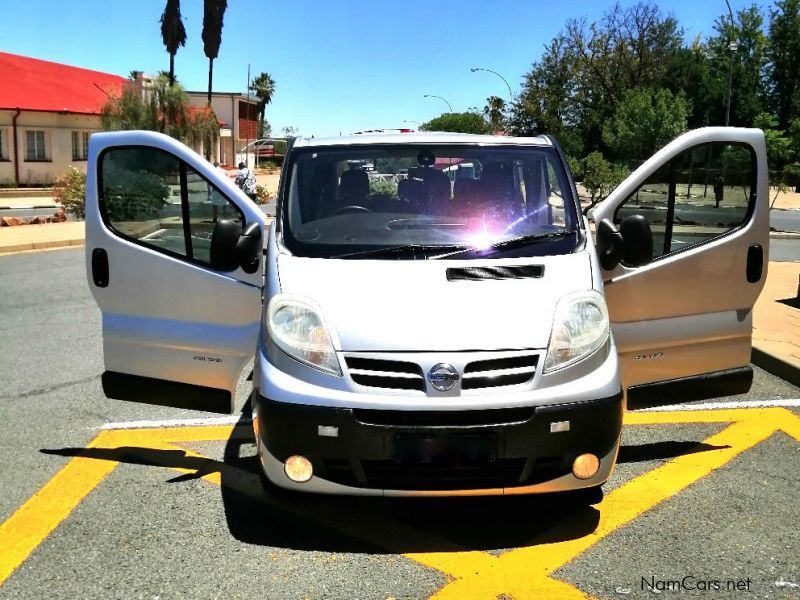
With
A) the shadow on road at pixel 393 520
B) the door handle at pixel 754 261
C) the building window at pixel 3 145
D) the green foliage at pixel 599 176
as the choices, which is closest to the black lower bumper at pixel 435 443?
the shadow on road at pixel 393 520

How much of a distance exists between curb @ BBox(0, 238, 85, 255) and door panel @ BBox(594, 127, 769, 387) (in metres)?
13.1

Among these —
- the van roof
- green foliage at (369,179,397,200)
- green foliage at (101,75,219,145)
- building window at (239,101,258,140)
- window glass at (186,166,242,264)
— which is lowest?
window glass at (186,166,242,264)

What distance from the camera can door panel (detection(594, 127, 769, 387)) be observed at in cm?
429

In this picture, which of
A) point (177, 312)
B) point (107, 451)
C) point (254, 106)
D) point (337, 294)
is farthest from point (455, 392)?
point (254, 106)

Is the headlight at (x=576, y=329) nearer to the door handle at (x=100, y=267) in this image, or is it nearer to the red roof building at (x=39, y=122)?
the door handle at (x=100, y=267)

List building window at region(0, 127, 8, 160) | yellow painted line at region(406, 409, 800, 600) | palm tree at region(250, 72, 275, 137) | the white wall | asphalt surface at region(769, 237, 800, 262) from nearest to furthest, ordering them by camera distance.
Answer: yellow painted line at region(406, 409, 800, 600)
asphalt surface at region(769, 237, 800, 262)
building window at region(0, 127, 8, 160)
the white wall
palm tree at region(250, 72, 275, 137)

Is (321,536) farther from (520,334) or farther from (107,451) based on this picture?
(107,451)

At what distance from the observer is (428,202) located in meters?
4.30

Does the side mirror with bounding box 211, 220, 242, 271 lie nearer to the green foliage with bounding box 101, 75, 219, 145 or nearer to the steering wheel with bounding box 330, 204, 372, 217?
the steering wheel with bounding box 330, 204, 372, 217

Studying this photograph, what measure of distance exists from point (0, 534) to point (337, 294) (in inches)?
74.6

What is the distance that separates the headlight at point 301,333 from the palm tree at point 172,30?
44.9 metres

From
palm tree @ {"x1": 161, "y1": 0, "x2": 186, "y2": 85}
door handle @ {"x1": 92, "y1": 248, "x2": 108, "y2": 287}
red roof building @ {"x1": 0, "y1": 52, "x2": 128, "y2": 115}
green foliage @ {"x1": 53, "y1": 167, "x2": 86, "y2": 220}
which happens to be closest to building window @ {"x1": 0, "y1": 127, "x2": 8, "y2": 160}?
red roof building @ {"x1": 0, "y1": 52, "x2": 128, "y2": 115}

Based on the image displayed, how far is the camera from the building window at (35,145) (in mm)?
35406

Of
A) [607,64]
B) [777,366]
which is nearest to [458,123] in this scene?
[607,64]
